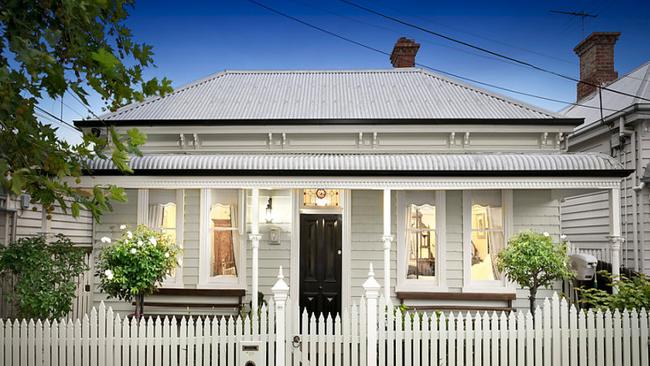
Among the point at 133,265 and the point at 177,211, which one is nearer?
the point at 133,265

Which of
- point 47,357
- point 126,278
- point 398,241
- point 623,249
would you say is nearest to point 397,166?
point 398,241

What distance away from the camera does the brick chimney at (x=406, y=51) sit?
1510 centimetres

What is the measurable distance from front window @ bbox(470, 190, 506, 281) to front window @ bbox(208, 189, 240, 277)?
16.2 feet

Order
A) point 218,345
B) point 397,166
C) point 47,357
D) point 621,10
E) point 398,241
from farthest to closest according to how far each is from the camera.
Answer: point 621,10 < point 398,241 < point 397,166 < point 218,345 < point 47,357

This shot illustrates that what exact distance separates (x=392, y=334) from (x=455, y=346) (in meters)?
1.09

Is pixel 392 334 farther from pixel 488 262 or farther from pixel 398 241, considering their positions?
pixel 488 262

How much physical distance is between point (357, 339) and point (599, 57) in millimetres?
13936

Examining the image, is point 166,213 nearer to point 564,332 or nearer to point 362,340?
point 362,340

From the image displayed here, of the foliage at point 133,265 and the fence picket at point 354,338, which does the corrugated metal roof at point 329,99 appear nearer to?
the foliage at point 133,265

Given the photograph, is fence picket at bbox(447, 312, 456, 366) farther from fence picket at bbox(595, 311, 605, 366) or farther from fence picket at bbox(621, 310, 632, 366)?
fence picket at bbox(621, 310, 632, 366)

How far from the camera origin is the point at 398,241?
35.3ft

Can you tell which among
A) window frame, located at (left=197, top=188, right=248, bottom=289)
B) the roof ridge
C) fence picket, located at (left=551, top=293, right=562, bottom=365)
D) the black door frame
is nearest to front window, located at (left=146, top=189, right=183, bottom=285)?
window frame, located at (left=197, top=188, right=248, bottom=289)

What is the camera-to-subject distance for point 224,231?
11109mm

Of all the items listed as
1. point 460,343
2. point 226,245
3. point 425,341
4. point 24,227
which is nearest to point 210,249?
point 226,245
